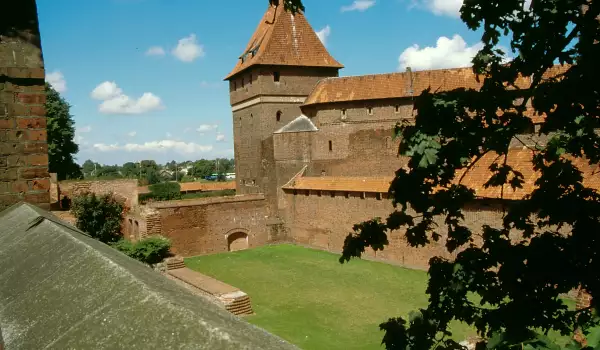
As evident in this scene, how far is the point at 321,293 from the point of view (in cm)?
1517

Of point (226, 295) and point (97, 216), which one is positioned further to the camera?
point (97, 216)

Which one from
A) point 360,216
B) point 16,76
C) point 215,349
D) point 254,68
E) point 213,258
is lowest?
point 213,258

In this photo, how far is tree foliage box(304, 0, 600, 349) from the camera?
4309 millimetres

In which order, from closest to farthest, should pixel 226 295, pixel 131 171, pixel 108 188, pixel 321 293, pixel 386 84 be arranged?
pixel 226 295 → pixel 321 293 → pixel 108 188 → pixel 386 84 → pixel 131 171

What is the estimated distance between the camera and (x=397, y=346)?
15.2 ft

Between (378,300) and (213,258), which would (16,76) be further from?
(213,258)

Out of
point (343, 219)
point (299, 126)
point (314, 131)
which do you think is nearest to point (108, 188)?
point (299, 126)

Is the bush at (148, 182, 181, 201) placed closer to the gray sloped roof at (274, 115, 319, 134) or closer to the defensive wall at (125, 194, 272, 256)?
the defensive wall at (125, 194, 272, 256)

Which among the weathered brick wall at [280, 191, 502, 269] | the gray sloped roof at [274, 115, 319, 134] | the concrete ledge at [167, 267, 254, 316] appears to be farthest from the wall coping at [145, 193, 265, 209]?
the concrete ledge at [167, 267, 254, 316]

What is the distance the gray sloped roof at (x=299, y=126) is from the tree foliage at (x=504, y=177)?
22505 mm

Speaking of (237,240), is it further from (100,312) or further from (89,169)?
(89,169)

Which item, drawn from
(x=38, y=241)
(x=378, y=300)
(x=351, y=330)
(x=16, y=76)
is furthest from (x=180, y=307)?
(x=378, y=300)

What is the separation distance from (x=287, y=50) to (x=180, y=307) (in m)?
29.3

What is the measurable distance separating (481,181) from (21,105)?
14925 millimetres
